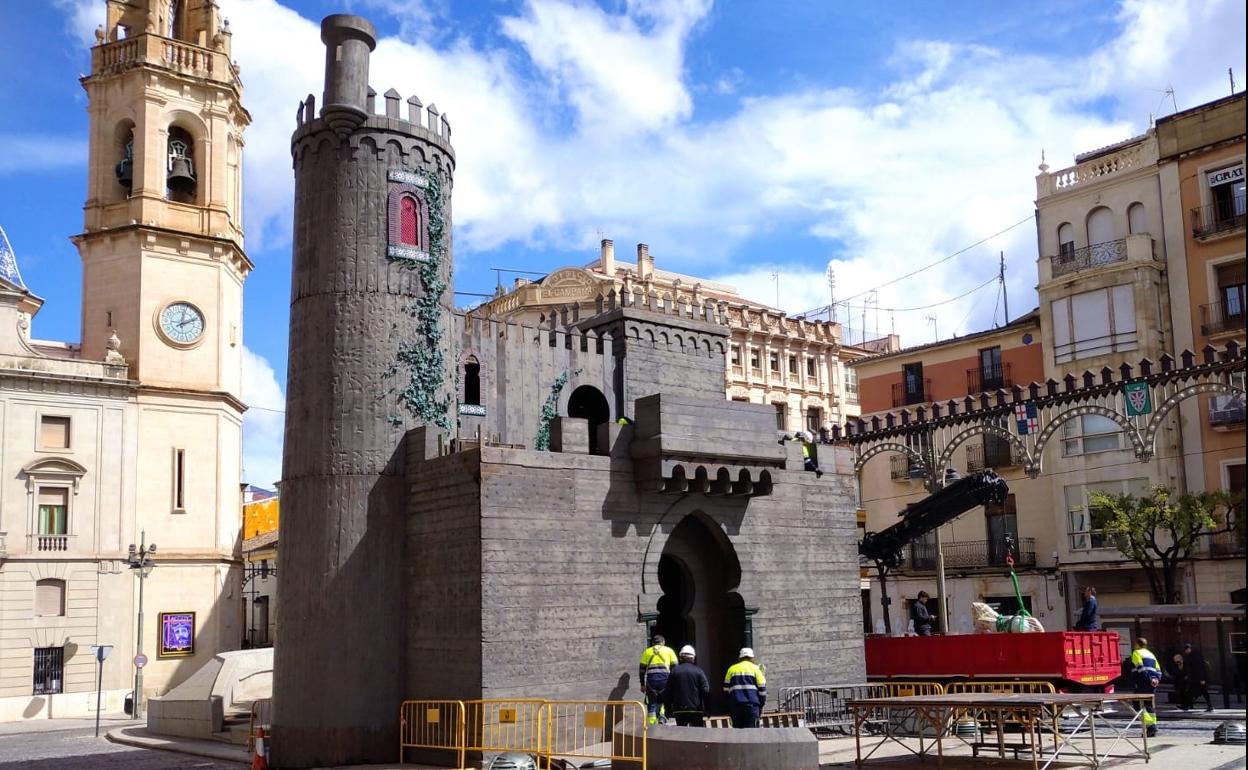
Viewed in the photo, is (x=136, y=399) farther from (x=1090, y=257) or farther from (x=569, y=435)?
(x=1090, y=257)

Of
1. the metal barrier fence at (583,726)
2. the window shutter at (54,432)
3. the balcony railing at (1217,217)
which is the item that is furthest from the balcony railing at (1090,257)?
the window shutter at (54,432)

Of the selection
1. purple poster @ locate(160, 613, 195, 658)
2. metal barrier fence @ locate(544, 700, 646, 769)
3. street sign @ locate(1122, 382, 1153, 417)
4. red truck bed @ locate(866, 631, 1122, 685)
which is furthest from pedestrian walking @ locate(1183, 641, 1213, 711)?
purple poster @ locate(160, 613, 195, 658)

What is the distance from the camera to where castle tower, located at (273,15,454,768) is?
65.5 ft

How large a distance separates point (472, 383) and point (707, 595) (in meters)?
6.07

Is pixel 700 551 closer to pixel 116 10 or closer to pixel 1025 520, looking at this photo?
pixel 1025 520

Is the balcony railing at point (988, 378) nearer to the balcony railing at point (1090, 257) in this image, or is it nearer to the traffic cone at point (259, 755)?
the balcony railing at point (1090, 257)

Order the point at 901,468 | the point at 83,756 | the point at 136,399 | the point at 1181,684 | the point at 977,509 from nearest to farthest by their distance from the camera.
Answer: the point at 83,756 → the point at 1181,684 → the point at 136,399 → the point at 977,509 → the point at 901,468

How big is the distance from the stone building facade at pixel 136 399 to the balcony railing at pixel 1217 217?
32.6 metres

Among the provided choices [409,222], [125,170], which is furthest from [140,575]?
[409,222]

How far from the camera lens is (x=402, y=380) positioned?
20938 mm

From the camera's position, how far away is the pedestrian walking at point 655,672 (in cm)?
1819

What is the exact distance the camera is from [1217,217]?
118 ft

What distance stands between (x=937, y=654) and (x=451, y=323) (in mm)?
11094

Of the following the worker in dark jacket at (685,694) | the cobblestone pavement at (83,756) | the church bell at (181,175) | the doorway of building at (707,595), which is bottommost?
the cobblestone pavement at (83,756)
